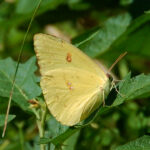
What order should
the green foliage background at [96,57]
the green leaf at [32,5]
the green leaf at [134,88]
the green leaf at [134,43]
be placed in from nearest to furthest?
the green leaf at [134,88], the green foliage background at [96,57], the green leaf at [134,43], the green leaf at [32,5]

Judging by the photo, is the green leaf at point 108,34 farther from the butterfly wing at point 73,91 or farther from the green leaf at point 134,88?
the green leaf at point 134,88

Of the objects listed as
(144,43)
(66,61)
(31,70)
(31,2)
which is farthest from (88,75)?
(31,2)

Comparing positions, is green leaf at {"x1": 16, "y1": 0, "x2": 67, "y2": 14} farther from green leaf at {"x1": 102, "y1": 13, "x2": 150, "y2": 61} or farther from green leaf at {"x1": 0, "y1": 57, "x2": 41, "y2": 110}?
green leaf at {"x1": 0, "y1": 57, "x2": 41, "y2": 110}

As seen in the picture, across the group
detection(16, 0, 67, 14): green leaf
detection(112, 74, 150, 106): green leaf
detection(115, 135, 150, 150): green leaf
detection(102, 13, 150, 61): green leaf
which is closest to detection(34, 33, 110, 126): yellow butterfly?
detection(112, 74, 150, 106): green leaf

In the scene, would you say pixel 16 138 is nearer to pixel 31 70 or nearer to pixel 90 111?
pixel 31 70

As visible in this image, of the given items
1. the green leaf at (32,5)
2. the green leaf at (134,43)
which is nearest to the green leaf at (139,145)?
the green leaf at (134,43)

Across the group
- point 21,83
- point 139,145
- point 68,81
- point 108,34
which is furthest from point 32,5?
point 139,145
